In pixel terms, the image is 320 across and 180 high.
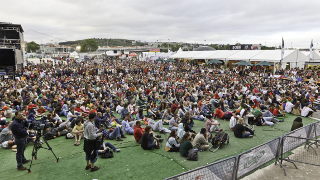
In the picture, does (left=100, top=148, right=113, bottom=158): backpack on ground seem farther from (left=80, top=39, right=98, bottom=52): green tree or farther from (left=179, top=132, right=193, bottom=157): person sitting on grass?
(left=80, top=39, right=98, bottom=52): green tree

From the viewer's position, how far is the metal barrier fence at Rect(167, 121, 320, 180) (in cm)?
407

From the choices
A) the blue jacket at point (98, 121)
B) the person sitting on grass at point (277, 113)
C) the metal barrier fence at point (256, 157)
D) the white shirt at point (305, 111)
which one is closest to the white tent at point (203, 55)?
the white shirt at point (305, 111)

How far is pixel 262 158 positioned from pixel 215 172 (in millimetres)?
2065

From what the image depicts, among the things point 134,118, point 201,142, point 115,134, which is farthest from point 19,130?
point 134,118

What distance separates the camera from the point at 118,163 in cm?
611

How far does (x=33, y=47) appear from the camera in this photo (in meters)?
129

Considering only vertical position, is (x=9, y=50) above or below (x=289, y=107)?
above

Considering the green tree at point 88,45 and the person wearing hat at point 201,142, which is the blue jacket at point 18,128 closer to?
the person wearing hat at point 201,142

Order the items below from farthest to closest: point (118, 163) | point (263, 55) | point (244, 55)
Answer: point (244, 55)
point (263, 55)
point (118, 163)

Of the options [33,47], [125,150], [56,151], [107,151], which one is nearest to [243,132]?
[125,150]

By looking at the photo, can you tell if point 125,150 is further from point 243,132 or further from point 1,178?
point 243,132

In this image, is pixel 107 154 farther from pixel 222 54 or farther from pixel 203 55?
pixel 203 55

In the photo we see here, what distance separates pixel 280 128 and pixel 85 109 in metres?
10.2

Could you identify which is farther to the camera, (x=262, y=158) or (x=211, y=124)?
(x=211, y=124)
